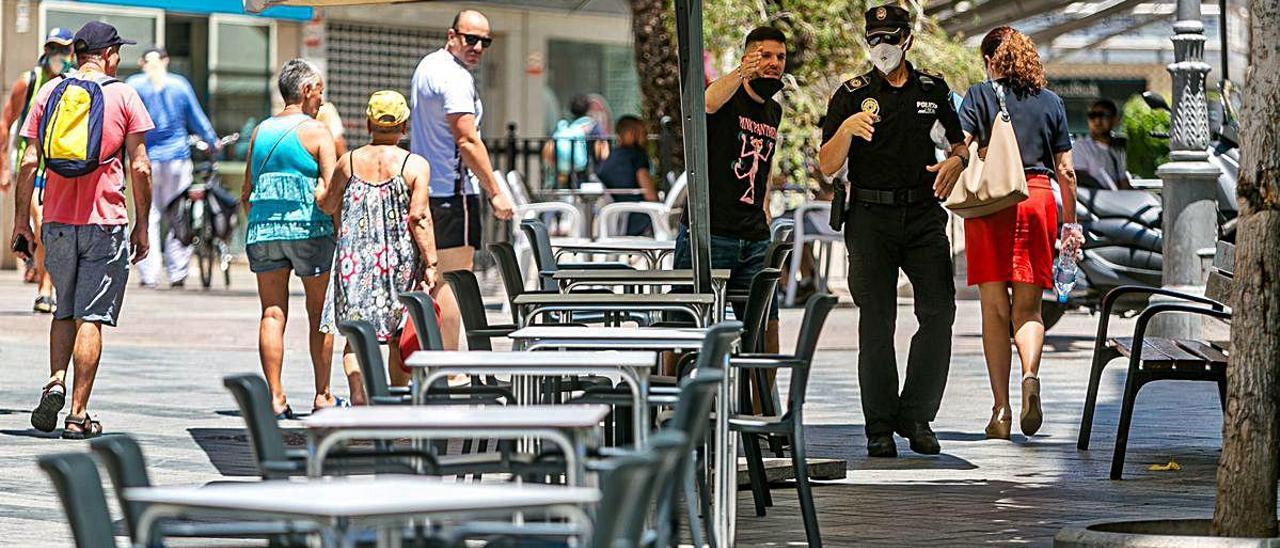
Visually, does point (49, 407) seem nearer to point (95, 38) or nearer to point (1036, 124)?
point (95, 38)

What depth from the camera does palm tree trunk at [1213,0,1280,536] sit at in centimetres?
654

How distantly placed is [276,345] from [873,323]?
9.07 feet

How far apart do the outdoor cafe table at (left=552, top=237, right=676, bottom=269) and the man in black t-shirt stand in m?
0.70

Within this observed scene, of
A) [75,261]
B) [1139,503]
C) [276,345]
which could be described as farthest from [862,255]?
[75,261]

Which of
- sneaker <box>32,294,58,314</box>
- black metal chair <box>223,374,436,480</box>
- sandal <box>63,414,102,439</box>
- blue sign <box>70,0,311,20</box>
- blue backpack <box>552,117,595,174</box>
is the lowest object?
sandal <box>63,414,102,439</box>

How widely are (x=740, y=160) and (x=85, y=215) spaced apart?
9.76 ft

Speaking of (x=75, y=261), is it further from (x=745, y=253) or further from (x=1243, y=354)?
(x=1243, y=354)

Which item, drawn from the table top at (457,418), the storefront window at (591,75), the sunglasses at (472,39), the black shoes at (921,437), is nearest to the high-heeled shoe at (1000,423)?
the black shoes at (921,437)

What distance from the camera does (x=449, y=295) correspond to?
10.3m

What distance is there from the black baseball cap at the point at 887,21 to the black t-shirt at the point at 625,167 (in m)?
10.1

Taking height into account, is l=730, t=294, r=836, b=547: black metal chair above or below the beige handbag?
below

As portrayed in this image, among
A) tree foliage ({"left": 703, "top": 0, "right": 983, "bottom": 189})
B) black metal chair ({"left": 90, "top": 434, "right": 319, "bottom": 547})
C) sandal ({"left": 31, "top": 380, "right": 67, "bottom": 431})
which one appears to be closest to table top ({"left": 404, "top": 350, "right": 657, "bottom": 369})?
black metal chair ({"left": 90, "top": 434, "right": 319, "bottom": 547})

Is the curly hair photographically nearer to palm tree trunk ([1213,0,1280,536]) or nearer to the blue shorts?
the blue shorts

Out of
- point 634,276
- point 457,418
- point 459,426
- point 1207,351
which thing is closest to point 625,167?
point 1207,351
